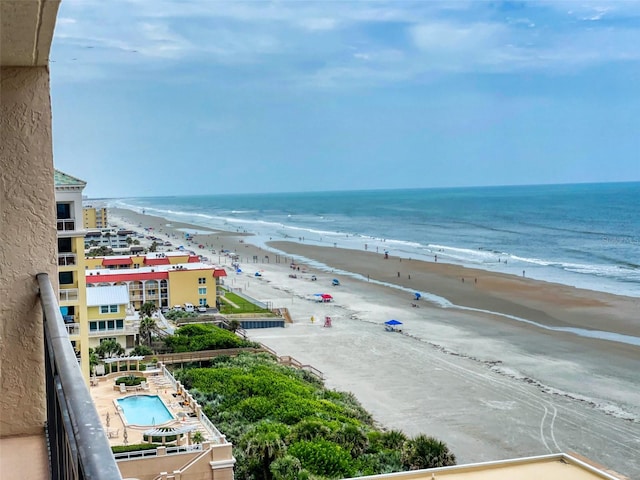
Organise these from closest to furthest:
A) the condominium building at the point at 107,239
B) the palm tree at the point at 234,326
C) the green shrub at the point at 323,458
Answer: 1. the green shrub at the point at 323,458
2. the palm tree at the point at 234,326
3. the condominium building at the point at 107,239

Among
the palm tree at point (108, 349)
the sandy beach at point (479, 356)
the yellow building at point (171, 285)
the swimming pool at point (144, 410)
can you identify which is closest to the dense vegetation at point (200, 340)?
the palm tree at point (108, 349)

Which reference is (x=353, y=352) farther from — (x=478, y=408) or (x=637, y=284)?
(x=637, y=284)

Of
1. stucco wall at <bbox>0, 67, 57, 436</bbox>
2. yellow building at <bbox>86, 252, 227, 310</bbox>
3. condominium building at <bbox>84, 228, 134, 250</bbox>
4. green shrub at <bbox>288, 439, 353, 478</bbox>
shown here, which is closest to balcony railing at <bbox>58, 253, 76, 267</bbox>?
green shrub at <bbox>288, 439, 353, 478</bbox>

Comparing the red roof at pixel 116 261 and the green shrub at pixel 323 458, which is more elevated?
the red roof at pixel 116 261

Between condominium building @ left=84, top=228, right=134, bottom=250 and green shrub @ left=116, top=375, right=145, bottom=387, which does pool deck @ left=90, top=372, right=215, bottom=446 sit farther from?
condominium building @ left=84, top=228, right=134, bottom=250

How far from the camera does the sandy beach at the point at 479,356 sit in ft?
62.8

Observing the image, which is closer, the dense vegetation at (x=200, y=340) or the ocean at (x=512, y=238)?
the dense vegetation at (x=200, y=340)

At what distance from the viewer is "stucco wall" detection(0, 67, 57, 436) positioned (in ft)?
10.1

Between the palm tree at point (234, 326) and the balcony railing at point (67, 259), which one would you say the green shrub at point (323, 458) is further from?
the palm tree at point (234, 326)

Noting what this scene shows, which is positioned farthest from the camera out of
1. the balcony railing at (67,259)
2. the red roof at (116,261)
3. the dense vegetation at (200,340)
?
the red roof at (116,261)

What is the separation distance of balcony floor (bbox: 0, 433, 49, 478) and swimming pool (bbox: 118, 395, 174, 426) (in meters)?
12.1

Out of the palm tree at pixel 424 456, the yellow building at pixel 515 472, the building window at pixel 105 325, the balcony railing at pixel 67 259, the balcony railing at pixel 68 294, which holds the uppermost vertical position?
the balcony railing at pixel 67 259

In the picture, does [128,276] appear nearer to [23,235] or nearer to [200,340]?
[200,340]

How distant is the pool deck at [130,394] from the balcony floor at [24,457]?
937 centimetres
